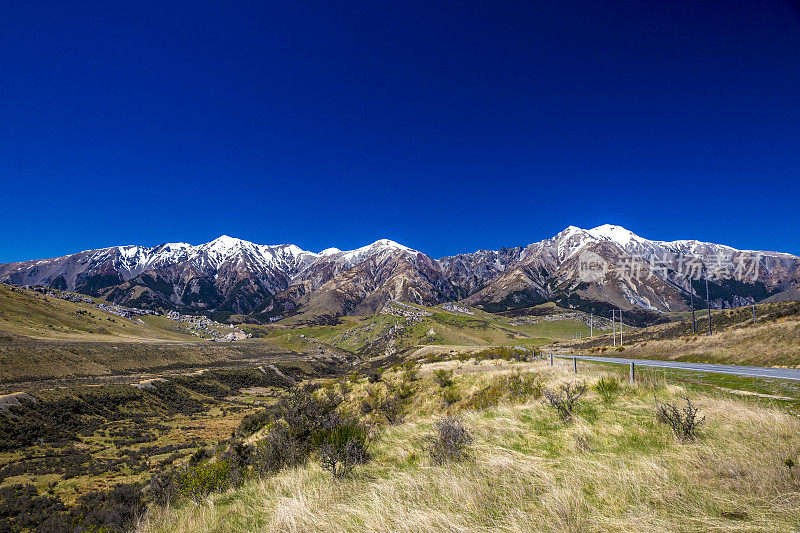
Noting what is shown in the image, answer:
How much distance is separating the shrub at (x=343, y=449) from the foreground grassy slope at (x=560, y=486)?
24 cm

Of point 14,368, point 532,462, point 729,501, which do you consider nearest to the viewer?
point 729,501

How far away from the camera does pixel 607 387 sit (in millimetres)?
12516

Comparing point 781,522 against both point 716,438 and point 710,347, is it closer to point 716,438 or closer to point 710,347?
point 716,438

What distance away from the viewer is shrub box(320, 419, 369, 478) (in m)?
6.99

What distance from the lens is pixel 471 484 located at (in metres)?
5.16

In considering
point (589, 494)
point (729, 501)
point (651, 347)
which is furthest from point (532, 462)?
point (651, 347)

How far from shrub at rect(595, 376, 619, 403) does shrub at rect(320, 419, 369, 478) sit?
8749 millimetres

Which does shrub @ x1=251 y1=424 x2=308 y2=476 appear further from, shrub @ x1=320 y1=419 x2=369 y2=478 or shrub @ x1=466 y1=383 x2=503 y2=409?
shrub @ x1=466 y1=383 x2=503 y2=409

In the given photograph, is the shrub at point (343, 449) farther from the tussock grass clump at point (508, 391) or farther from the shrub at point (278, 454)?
the tussock grass clump at point (508, 391)

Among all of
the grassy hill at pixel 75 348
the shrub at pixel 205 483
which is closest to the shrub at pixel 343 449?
the shrub at pixel 205 483

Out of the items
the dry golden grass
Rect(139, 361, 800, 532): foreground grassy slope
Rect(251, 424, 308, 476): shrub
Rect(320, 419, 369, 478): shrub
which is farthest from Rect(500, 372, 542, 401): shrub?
the dry golden grass

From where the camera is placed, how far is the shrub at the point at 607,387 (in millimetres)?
11909

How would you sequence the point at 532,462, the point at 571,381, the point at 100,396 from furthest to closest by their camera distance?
the point at 100,396
the point at 571,381
the point at 532,462

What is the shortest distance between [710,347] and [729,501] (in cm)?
4826
